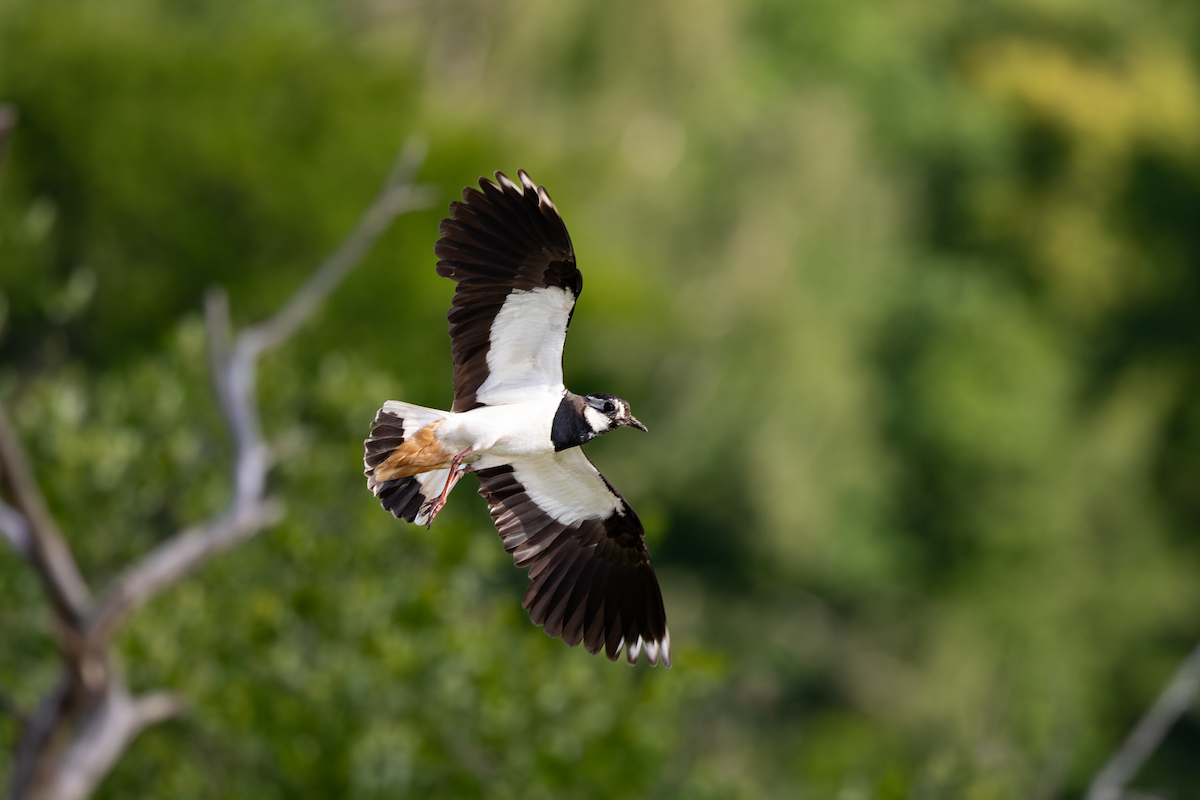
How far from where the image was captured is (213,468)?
34.6 ft

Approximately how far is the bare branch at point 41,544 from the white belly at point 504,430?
307cm

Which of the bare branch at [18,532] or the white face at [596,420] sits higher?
the white face at [596,420]

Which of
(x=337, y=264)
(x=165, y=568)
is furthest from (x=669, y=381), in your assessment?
(x=165, y=568)

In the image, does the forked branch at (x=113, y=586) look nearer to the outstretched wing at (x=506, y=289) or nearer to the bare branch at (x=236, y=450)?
the bare branch at (x=236, y=450)

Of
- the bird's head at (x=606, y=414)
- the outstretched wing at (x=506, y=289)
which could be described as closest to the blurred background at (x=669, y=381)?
the outstretched wing at (x=506, y=289)

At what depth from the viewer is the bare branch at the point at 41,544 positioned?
7.29 meters

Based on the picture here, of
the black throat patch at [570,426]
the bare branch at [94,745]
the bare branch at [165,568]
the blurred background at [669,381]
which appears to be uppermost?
the black throat patch at [570,426]

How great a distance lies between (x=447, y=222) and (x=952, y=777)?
5.18 metres

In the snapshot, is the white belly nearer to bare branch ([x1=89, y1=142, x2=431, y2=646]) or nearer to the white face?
the white face

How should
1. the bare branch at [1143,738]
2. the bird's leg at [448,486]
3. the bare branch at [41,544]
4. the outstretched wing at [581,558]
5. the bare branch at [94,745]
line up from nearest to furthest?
the bird's leg at [448,486]
the outstretched wing at [581,558]
the bare branch at [41,544]
the bare branch at [94,745]
the bare branch at [1143,738]

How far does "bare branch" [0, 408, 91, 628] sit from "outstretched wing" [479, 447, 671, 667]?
2.51 metres

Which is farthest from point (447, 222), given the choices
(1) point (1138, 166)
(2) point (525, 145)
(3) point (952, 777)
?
(1) point (1138, 166)

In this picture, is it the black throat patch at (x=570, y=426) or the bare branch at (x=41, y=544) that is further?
the bare branch at (x=41, y=544)

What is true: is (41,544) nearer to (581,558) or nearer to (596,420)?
(581,558)
